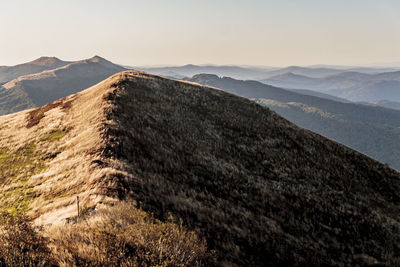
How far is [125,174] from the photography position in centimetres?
1188

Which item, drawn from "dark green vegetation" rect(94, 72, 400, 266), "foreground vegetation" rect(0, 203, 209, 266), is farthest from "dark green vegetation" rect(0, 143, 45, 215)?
"foreground vegetation" rect(0, 203, 209, 266)

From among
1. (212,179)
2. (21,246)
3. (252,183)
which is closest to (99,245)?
(21,246)

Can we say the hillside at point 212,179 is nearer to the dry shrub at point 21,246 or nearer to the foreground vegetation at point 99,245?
the foreground vegetation at point 99,245

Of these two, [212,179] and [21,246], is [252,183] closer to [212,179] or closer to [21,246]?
[212,179]

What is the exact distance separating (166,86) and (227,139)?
2022 centimetres

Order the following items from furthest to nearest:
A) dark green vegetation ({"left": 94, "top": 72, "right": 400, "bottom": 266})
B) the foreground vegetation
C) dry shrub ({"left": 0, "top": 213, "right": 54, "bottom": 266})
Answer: dark green vegetation ({"left": 94, "top": 72, "right": 400, "bottom": 266})
the foreground vegetation
dry shrub ({"left": 0, "top": 213, "right": 54, "bottom": 266})

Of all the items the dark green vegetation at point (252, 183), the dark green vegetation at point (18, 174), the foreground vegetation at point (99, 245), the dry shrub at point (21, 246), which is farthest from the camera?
the dark green vegetation at point (18, 174)

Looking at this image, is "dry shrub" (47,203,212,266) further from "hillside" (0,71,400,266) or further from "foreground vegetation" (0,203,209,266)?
"hillside" (0,71,400,266)

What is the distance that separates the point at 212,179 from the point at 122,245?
10929 millimetres

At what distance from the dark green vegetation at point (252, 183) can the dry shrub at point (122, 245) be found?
1.78 meters

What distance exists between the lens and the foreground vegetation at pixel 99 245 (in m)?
5.51

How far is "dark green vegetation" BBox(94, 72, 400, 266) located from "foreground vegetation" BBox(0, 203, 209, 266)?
79.4 inches

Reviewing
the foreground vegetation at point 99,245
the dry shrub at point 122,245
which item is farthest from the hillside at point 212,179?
the foreground vegetation at point 99,245

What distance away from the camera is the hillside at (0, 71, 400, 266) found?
1028 cm
